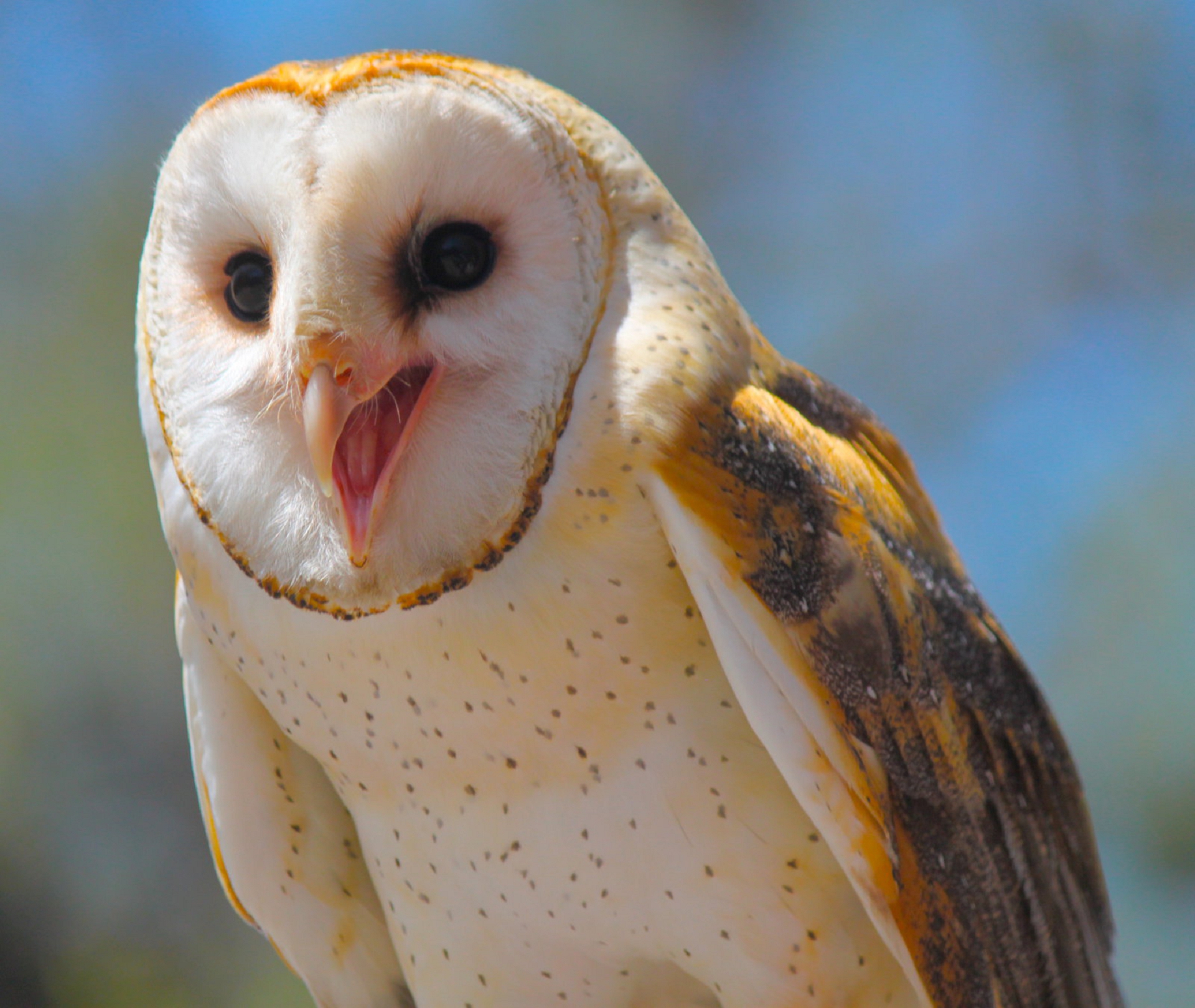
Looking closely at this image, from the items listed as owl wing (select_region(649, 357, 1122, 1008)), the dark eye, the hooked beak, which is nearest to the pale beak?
the hooked beak

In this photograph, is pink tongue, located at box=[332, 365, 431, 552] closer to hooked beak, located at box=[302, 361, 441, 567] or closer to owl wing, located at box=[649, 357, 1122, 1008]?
hooked beak, located at box=[302, 361, 441, 567]

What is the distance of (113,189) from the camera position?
2549 mm

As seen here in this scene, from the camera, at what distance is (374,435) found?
73 centimetres

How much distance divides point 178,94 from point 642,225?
216 centimetres

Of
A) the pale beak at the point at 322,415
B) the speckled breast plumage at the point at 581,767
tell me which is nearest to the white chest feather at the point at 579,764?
the speckled breast plumage at the point at 581,767

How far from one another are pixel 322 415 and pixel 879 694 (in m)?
0.43

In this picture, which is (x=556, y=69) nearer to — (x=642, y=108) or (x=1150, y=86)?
(x=642, y=108)

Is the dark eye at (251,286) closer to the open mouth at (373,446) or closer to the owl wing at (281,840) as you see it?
the open mouth at (373,446)

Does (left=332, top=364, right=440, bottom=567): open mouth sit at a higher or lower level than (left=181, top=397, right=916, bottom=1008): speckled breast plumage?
higher

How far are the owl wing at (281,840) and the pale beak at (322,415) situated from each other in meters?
0.30

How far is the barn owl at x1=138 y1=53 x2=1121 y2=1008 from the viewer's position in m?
0.71

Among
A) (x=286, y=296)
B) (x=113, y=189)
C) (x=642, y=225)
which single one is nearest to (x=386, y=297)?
(x=286, y=296)

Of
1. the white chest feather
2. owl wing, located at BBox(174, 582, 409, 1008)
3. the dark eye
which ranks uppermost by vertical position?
the dark eye

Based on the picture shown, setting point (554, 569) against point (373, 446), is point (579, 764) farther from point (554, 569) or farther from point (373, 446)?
point (373, 446)
